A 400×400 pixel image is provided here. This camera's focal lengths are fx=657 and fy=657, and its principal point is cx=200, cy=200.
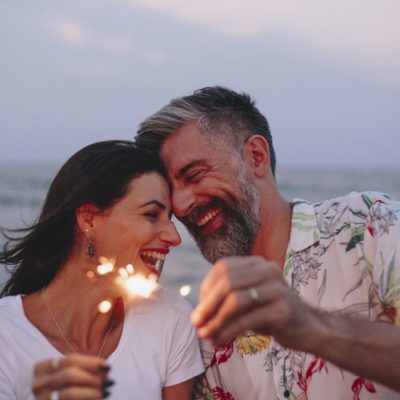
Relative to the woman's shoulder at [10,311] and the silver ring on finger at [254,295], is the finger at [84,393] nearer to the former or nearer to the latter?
the silver ring on finger at [254,295]

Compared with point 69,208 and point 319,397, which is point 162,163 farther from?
point 319,397

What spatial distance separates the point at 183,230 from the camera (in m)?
10.9

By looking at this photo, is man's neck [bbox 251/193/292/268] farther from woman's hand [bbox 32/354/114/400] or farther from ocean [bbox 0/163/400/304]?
ocean [bbox 0/163/400/304]

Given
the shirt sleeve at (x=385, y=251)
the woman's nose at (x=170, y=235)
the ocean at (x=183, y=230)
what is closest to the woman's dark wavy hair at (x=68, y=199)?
the woman's nose at (x=170, y=235)

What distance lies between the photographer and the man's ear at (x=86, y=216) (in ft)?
13.6

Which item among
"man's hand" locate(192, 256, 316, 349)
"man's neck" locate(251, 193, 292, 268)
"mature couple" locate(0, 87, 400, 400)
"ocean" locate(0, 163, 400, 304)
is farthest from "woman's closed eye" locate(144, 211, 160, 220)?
"ocean" locate(0, 163, 400, 304)

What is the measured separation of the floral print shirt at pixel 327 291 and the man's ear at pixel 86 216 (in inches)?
44.7

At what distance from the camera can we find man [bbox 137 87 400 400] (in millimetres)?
3783

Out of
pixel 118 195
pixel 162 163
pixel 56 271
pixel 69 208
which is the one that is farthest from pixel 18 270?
pixel 162 163

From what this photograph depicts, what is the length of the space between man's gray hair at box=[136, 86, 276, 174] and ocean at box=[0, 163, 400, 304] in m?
3.95

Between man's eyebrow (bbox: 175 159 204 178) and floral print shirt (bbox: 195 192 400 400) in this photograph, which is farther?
man's eyebrow (bbox: 175 159 204 178)

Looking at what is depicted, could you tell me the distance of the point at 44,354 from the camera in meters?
3.87

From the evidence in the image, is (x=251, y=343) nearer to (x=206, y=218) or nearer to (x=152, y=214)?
(x=206, y=218)

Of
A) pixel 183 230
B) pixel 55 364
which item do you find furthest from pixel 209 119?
pixel 183 230
